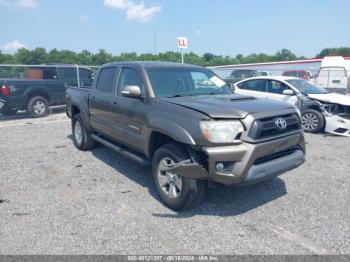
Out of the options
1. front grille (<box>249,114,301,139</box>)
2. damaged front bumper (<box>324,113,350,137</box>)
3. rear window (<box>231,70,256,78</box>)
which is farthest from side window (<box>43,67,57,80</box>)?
rear window (<box>231,70,256,78</box>)

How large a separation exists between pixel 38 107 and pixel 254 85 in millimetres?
7926

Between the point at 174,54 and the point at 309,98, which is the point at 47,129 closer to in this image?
the point at 309,98

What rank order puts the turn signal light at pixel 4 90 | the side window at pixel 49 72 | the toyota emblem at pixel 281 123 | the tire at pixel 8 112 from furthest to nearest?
the side window at pixel 49 72 → the tire at pixel 8 112 → the turn signal light at pixel 4 90 → the toyota emblem at pixel 281 123

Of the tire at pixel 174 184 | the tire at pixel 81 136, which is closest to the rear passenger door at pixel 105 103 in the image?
the tire at pixel 81 136

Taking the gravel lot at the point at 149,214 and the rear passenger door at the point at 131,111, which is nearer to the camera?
the gravel lot at the point at 149,214

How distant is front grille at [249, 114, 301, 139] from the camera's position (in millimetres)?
3553

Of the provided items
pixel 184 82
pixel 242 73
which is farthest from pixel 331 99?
pixel 242 73

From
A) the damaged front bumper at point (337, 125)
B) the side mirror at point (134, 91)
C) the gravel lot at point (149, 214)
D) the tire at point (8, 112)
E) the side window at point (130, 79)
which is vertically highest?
the side window at point (130, 79)

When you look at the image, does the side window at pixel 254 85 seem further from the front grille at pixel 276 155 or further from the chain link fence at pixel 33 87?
the front grille at pixel 276 155

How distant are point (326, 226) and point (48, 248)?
306 centimetres

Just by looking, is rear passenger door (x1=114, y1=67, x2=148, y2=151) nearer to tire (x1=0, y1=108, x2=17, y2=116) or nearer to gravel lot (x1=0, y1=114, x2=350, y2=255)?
gravel lot (x1=0, y1=114, x2=350, y2=255)

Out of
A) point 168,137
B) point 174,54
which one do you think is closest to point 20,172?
point 168,137

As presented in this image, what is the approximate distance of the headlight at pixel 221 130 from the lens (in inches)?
136

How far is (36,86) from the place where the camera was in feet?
36.8
